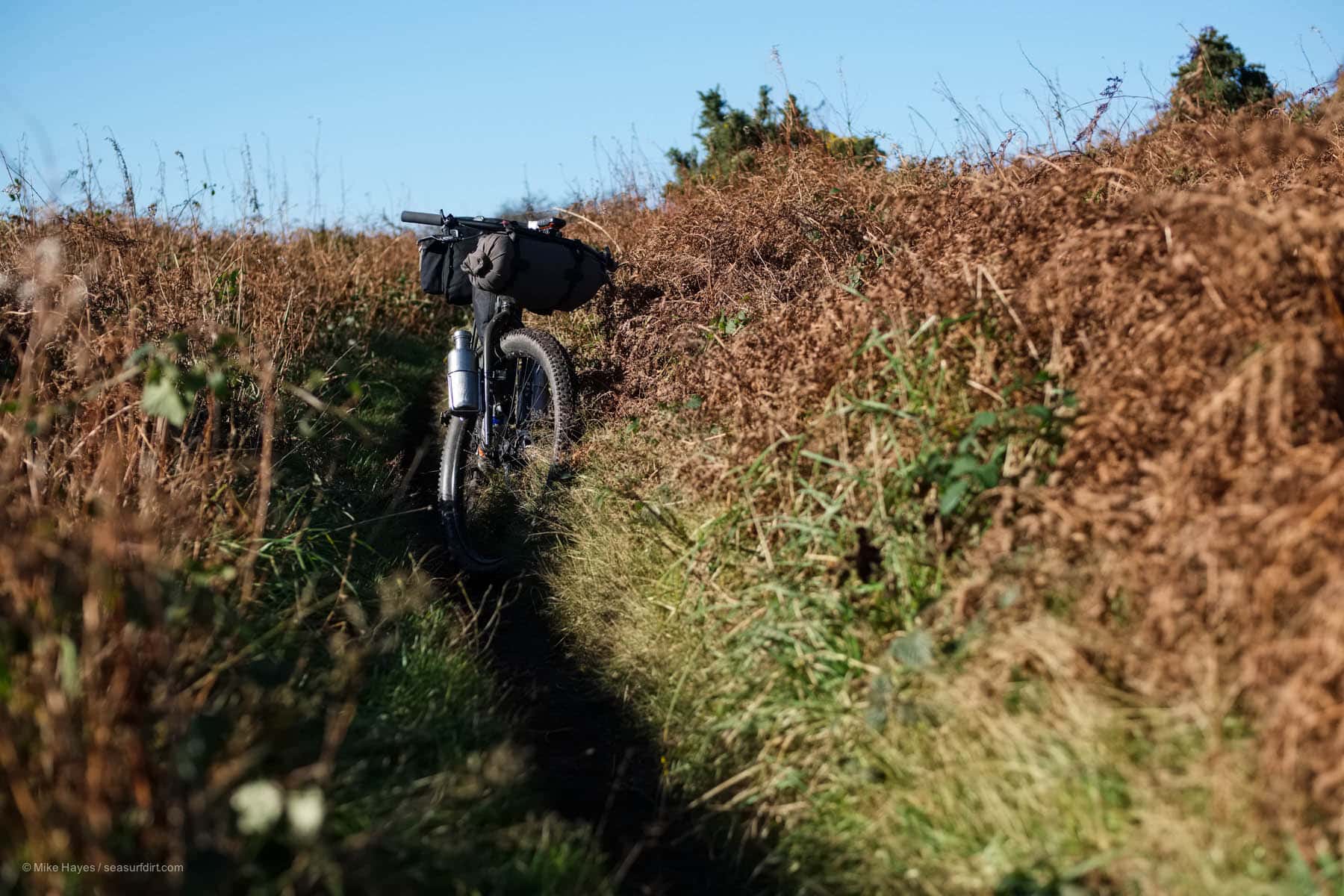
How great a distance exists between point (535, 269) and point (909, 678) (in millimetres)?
3477

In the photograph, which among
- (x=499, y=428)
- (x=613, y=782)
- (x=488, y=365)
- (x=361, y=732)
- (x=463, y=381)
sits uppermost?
(x=488, y=365)

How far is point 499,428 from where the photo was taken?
238 inches

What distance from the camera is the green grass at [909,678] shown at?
237cm

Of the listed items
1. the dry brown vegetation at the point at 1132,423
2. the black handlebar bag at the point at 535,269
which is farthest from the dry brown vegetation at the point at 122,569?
the dry brown vegetation at the point at 1132,423

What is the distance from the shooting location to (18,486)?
140 inches

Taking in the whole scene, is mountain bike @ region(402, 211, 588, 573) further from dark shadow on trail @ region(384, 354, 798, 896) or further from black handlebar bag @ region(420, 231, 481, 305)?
dark shadow on trail @ region(384, 354, 798, 896)

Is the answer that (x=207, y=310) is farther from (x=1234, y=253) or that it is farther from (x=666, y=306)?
(x=1234, y=253)

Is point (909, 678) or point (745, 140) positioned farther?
point (745, 140)

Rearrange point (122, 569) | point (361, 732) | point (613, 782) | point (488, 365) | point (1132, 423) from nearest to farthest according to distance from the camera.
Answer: point (122, 569) < point (1132, 423) < point (361, 732) < point (613, 782) < point (488, 365)

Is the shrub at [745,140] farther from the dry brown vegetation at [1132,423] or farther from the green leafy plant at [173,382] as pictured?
the green leafy plant at [173,382]

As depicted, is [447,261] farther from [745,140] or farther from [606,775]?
[745,140]

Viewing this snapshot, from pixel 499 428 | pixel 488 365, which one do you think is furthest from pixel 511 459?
pixel 488 365

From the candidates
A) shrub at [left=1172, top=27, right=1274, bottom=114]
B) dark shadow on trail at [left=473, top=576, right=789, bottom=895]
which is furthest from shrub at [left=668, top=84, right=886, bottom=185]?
dark shadow on trail at [left=473, top=576, right=789, bottom=895]

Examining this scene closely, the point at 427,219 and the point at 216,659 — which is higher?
the point at 427,219
